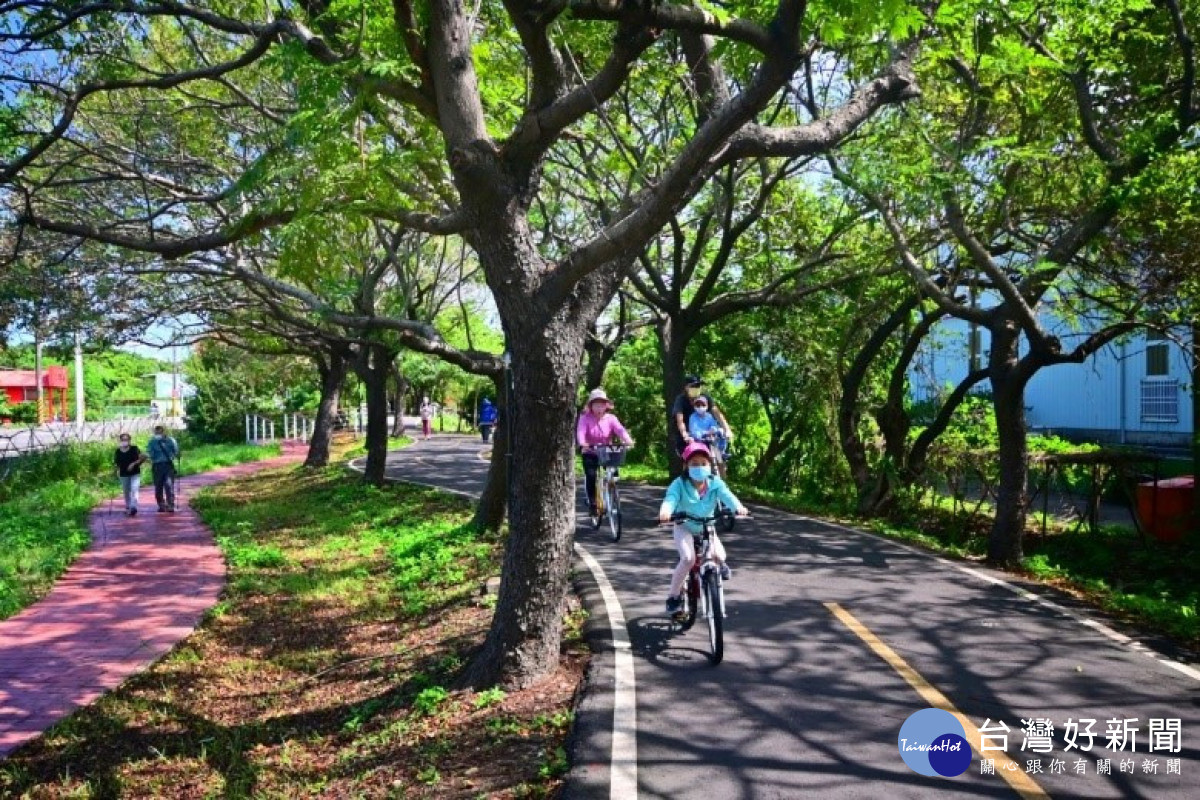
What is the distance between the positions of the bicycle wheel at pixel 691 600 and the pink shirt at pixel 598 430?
434 centimetres

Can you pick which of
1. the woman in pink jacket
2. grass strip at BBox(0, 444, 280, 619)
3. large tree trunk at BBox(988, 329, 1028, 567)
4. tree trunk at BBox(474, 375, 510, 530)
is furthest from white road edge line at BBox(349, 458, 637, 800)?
grass strip at BBox(0, 444, 280, 619)

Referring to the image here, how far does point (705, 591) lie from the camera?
6.60 meters

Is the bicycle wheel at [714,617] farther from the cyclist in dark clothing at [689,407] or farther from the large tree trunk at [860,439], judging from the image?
the large tree trunk at [860,439]

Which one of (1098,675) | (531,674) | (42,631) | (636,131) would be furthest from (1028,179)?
(42,631)

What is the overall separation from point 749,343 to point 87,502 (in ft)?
50.1

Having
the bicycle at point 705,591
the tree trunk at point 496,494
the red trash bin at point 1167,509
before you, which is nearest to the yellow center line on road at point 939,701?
the bicycle at point 705,591

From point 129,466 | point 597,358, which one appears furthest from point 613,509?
point 129,466

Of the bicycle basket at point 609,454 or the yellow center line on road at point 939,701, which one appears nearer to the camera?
the yellow center line on road at point 939,701

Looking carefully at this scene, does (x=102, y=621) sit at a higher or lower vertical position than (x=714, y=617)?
lower

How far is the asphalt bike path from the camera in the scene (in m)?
4.61

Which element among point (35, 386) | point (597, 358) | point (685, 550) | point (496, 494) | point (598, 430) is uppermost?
point (35, 386)

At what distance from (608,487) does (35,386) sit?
65.9 metres

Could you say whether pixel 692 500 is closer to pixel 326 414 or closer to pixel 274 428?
pixel 326 414

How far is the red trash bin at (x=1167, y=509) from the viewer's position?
43.9 feet
